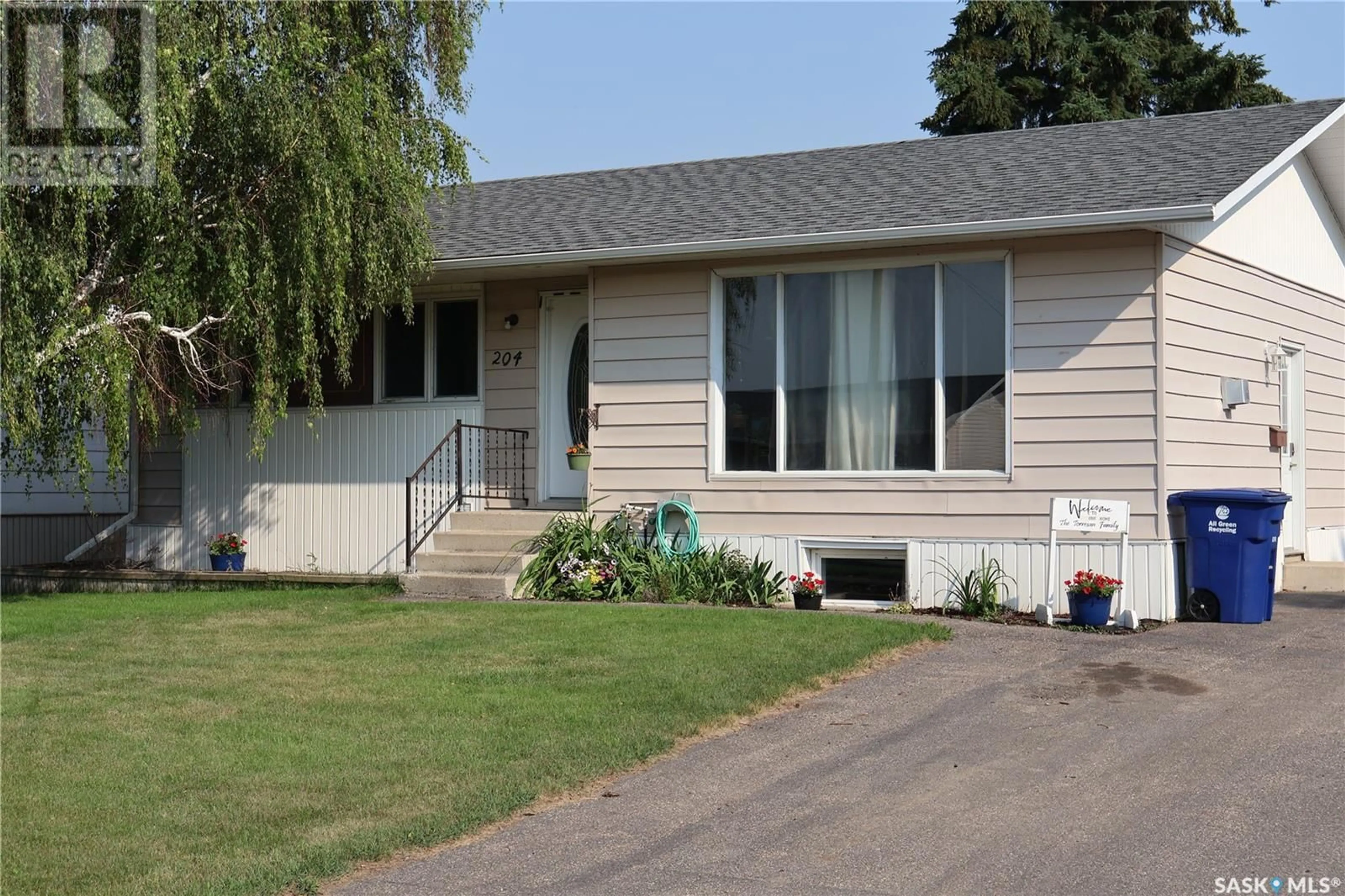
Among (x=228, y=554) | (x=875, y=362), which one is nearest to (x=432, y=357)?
(x=228, y=554)

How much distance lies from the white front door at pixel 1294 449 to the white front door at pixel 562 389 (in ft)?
21.6

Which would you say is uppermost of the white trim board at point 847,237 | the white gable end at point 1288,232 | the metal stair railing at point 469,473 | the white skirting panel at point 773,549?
the white gable end at point 1288,232

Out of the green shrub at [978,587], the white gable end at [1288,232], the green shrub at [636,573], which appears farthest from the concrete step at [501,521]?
the white gable end at [1288,232]

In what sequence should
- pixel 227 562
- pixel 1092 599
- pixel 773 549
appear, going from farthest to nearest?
1. pixel 227 562
2. pixel 773 549
3. pixel 1092 599

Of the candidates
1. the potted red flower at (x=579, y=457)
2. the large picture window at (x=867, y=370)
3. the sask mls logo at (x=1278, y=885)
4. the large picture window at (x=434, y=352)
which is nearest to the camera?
the sask mls logo at (x=1278, y=885)

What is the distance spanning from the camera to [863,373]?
11805 millimetres

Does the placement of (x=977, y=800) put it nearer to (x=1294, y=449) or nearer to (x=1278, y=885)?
(x=1278, y=885)

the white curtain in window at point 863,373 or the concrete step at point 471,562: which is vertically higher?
the white curtain in window at point 863,373

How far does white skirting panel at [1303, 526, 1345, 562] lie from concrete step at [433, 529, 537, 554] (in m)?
7.55

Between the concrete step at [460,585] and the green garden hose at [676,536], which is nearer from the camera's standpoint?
the concrete step at [460,585]

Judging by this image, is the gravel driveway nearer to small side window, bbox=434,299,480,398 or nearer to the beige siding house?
the beige siding house

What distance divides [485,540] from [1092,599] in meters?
5.42

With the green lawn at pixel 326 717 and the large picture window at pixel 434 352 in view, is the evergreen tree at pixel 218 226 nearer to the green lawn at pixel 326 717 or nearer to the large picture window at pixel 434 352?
the large picture window at pixel 434 352
